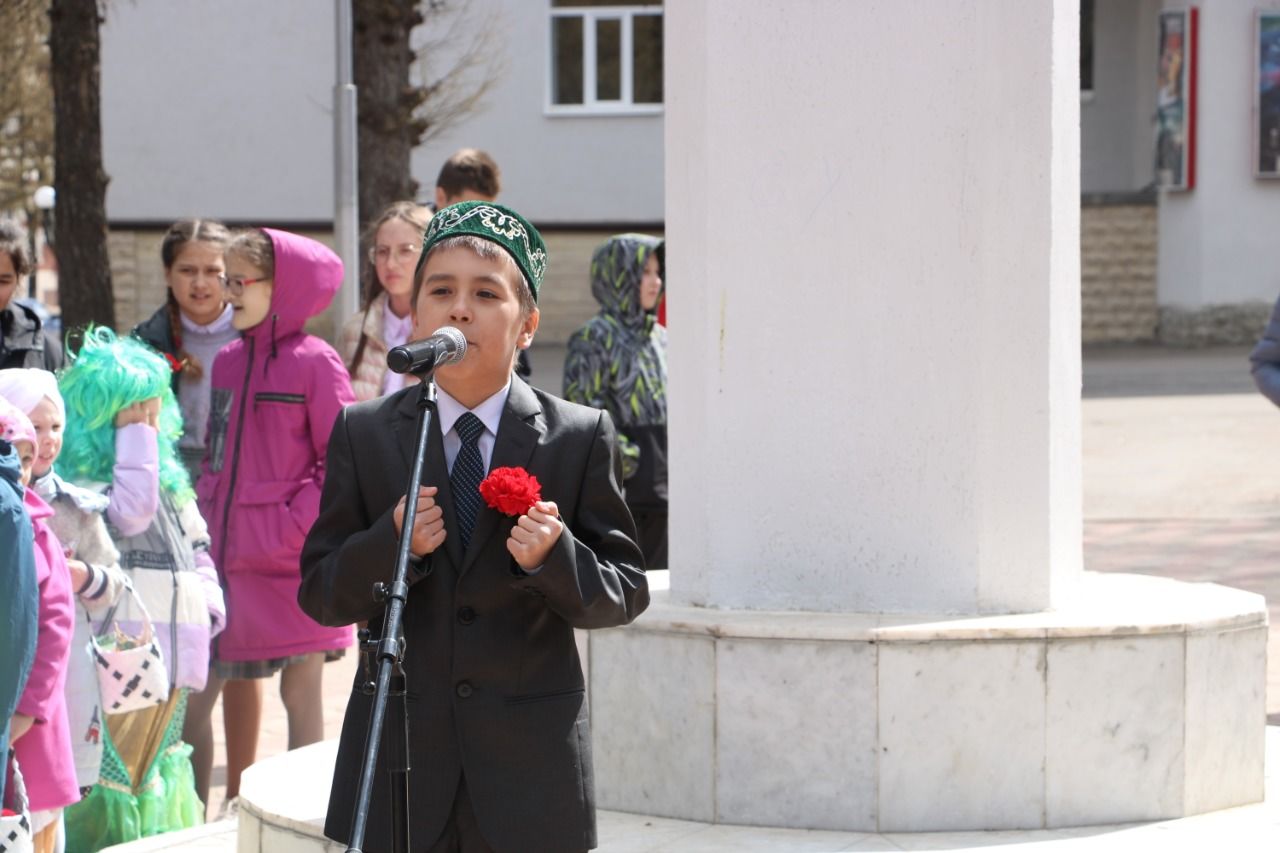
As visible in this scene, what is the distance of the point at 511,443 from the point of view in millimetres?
3475

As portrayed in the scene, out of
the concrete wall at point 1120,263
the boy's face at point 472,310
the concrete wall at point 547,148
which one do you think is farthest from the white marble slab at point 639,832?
the concrete wall at point 547,148

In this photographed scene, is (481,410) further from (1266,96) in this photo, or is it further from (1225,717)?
(1266,96)

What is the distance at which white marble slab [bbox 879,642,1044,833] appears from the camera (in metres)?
4.83

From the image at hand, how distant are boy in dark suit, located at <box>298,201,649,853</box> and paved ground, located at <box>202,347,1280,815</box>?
12.6 feet

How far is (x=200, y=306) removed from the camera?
7.17 m

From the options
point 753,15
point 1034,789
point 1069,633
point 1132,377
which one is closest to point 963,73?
point 753,15

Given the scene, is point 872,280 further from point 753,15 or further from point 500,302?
point 500,302

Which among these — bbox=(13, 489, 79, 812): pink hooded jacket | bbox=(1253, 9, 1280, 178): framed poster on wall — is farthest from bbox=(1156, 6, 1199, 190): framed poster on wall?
bbox=(13, 489, 79, 812): pink hooded jacket

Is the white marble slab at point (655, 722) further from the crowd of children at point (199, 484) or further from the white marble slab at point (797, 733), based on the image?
the crowd of children at point (199, 484)

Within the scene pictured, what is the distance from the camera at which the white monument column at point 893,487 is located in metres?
4.87

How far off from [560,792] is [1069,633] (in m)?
1.86

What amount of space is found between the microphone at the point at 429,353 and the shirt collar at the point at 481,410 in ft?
0.80

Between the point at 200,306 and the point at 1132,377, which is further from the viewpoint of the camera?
the point at 1132,377

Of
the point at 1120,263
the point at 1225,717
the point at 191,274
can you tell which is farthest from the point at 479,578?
the point at 1120,263
